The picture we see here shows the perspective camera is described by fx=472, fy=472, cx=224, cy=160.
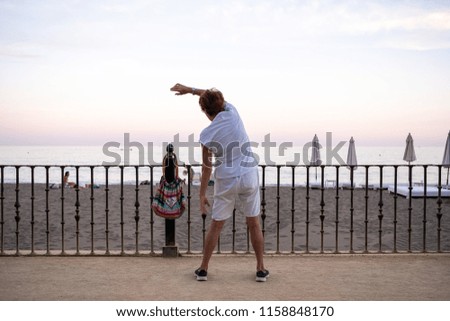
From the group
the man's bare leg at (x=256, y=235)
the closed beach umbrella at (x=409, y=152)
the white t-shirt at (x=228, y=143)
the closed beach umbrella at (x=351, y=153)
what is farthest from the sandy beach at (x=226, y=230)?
the closed beach umbrella at (x=351, y=153)

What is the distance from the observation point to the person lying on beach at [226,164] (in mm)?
3912

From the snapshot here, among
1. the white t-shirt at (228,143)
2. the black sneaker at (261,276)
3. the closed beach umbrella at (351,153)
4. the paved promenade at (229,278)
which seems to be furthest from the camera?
the closed beach umbrella at (351,153)

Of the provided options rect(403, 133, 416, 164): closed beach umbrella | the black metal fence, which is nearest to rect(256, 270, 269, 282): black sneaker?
the black metal fence

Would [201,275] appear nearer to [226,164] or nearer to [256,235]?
[256,235]

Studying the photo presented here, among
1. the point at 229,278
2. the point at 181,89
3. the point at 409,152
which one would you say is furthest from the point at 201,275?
the point at 409,152

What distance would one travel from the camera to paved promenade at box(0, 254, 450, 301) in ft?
12.3

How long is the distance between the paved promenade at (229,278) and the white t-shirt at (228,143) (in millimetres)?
999

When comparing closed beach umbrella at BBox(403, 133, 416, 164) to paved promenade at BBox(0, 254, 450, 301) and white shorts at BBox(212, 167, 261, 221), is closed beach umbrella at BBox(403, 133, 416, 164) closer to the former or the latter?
paved promenade at BBox(0, 254, 450, 301)

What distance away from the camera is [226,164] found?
3986 millimetres

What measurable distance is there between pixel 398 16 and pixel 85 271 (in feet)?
17.0

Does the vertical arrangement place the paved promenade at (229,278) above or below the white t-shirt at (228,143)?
below

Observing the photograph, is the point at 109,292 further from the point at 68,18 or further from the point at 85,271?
the point at 68,18

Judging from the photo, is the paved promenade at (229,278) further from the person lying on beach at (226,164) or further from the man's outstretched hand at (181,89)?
the man's outstretched hand at (181,89)

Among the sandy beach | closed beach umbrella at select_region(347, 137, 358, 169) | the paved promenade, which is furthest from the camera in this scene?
closed beach umbrella at select_region(347, 137, 358, 169)
